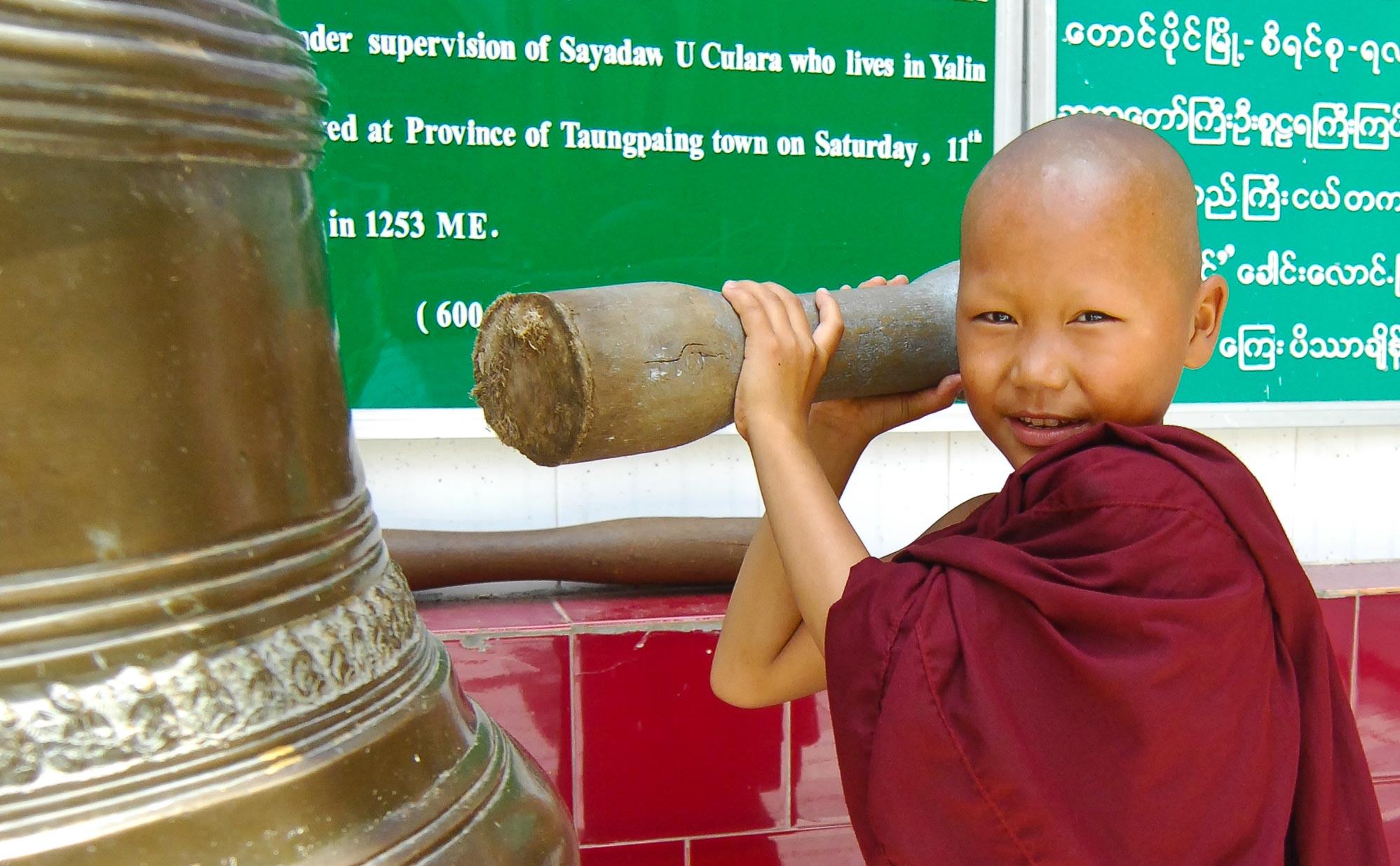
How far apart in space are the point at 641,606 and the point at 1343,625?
1.43 meters

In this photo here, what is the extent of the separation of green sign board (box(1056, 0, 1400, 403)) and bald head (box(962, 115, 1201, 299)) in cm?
151

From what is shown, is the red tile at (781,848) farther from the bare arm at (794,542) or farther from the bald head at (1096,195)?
the bald head at (1096,195)

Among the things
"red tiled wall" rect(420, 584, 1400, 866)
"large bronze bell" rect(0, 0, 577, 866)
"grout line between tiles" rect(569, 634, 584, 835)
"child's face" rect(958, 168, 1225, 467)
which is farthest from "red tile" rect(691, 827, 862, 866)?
"large bronze bell" rect(0, 0, 577, 866)

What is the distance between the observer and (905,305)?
1.17 m

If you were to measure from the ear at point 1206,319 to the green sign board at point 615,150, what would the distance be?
1.26 metres

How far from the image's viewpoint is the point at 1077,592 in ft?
2.81

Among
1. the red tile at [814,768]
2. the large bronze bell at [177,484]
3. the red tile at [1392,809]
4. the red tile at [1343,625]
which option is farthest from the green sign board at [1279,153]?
the large bronze bell at [177,484]

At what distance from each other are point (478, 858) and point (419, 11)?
5.96 ft

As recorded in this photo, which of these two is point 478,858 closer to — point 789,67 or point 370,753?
point 370,753

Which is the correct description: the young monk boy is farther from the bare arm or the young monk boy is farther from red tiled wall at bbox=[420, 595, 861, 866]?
red tiled wall at bbox=[420, 595, 861, 866]

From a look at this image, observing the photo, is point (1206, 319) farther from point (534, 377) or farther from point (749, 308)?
point (534, 377)

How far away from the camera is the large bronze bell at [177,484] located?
538 millimetres

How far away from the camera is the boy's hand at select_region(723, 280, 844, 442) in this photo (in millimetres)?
1016

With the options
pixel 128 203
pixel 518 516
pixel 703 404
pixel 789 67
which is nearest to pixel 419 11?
pixel 789 67
